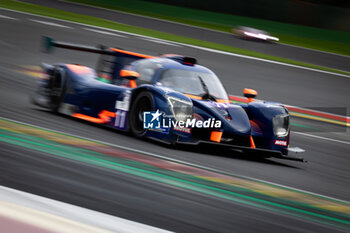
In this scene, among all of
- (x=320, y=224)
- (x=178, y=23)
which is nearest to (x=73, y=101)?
(x=320, y=224)

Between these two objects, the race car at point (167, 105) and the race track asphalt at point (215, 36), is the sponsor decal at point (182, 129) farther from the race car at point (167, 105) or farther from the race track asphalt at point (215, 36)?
the race track asphalt at point (215, 36)

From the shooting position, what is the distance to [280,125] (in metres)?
7.12

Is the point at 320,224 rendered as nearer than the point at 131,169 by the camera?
Yes

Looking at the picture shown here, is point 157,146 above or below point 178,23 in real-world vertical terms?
below

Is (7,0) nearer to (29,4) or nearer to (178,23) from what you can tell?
(29,4)

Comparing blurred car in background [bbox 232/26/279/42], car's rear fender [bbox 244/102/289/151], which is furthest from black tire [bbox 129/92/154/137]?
blurred car in background [bbox 232/26/279/42]

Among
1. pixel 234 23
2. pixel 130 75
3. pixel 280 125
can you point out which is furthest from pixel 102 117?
pixel 234 23

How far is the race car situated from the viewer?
6523 millimetres

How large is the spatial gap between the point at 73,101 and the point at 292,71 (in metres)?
9.25

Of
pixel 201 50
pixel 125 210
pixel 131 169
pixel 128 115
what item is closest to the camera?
pixel 125 210

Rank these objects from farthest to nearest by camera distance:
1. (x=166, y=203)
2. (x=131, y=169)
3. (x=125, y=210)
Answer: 1. (x=131, y=169)
2. (x=166, y=203)
3. (x=125, y=210)

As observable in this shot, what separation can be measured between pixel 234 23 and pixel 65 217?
69.6 ft

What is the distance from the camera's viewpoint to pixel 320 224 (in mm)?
4391

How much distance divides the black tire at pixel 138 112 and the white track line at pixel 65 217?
12.1 ft
